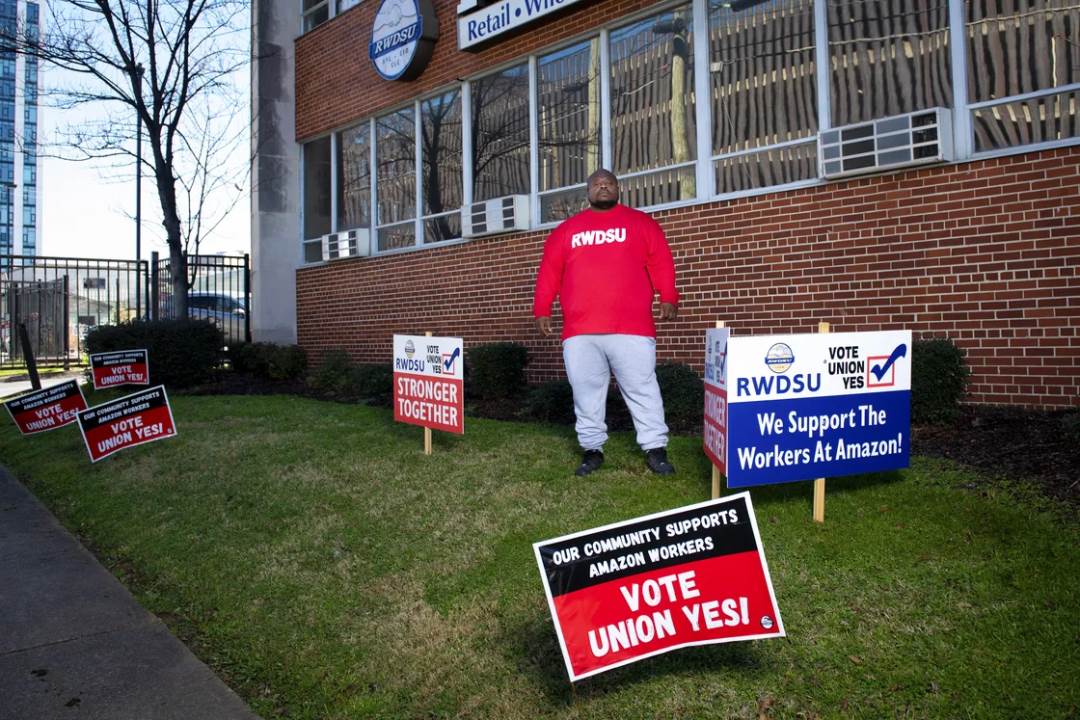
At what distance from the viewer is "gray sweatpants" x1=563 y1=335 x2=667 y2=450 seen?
5602mm

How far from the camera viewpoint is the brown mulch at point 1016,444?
4758 millimetres

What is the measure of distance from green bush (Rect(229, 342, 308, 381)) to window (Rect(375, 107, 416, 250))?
7.70ft

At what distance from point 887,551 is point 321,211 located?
13260 mm

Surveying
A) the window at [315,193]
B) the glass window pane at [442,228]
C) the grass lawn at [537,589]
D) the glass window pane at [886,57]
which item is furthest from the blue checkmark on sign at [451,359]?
the window at [315,193]

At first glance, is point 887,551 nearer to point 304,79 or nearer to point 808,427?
point 808,427

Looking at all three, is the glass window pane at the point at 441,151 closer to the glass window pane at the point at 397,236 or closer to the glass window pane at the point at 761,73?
the glass window pane at the point at 397,236

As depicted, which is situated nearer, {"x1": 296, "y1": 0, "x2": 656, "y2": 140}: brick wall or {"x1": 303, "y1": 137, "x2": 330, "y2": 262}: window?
{"x1": 296, "y1": 0, "x2": 656, "y2": 140}: brick wall

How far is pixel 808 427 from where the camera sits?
4457 mm

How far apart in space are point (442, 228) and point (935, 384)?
7.69 meters

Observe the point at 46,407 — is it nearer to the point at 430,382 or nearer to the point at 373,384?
the point at 373,384

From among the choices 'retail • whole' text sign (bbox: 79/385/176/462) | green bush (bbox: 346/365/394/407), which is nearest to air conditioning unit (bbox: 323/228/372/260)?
green bush (bbox: 346/365/394/407)

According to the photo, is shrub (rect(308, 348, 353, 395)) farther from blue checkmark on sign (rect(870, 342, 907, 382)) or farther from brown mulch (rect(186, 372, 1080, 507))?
blue checkmark on sign (rect(870, 342, 907, 382))

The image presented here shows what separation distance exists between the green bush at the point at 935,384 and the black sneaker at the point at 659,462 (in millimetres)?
2085

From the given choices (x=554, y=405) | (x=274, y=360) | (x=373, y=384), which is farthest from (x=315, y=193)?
(x=554, y=405)
